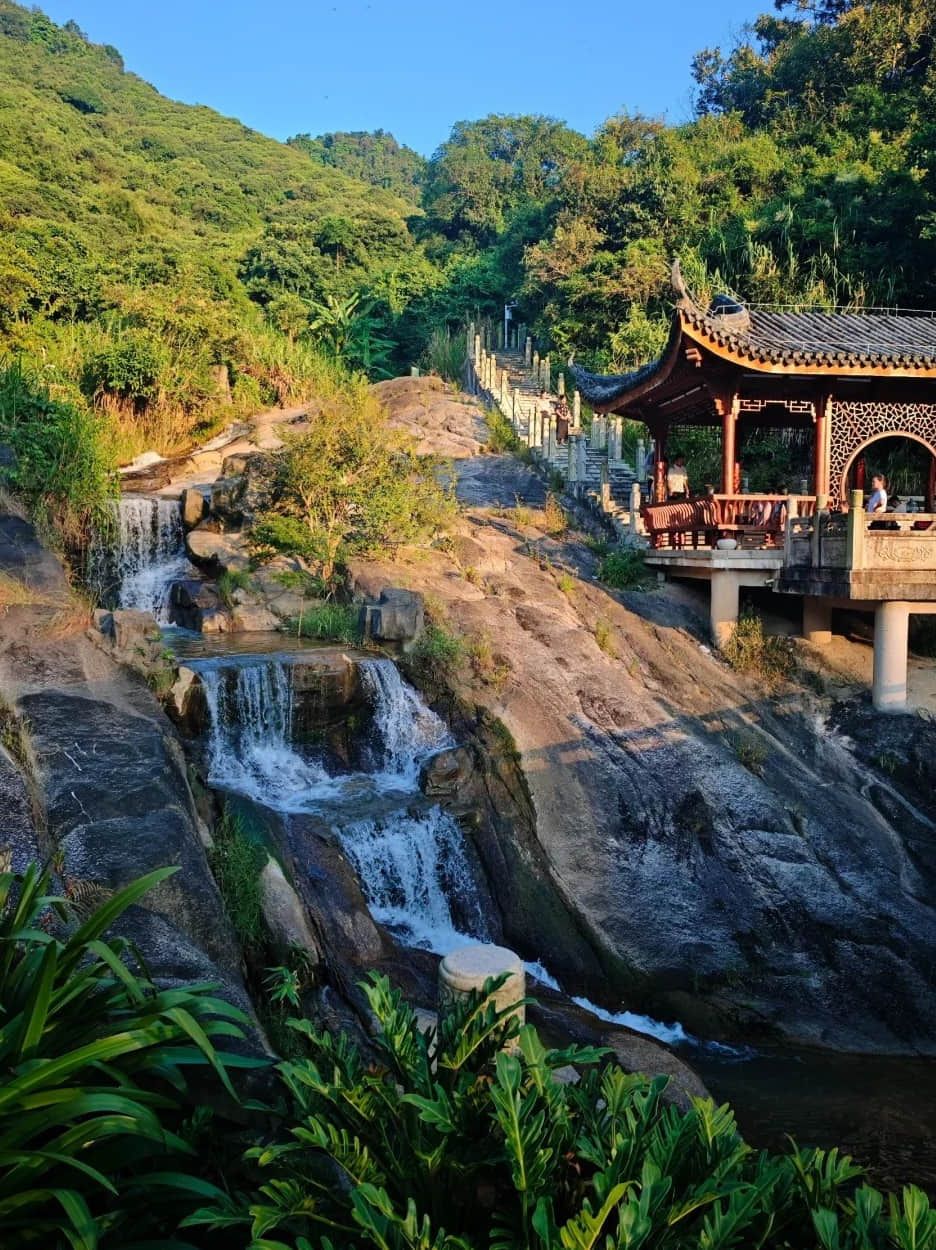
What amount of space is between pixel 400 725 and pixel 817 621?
18.9ft

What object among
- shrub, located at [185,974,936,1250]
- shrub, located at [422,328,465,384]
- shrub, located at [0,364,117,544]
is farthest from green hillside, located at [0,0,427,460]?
shrub, located at [185,974,936,1250]

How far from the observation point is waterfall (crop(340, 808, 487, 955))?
342 inches

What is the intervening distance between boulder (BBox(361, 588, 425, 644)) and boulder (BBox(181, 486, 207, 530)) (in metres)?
5.73

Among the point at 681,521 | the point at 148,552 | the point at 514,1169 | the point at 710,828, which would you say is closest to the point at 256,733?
the point at 710,828

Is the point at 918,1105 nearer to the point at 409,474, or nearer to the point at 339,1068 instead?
the point at 339,1068

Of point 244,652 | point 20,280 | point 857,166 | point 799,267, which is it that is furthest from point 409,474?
point 857,166

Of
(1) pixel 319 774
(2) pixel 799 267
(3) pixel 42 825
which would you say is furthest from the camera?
(2) pixel 799 267

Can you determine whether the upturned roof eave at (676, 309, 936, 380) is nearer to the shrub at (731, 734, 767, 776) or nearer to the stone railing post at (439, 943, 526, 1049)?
the shrub at (731, 734, 767, 776)

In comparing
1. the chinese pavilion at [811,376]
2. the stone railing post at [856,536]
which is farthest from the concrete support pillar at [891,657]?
the chinese pavilion at [811,376]

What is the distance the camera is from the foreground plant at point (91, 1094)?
2680mm

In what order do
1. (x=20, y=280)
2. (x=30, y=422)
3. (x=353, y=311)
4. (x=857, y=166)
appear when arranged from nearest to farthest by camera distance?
(x=30, y=422), (x=20, y=280), (x=857, y=166), (x=353, y=311)

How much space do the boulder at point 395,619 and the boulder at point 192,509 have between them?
5726 millimetres

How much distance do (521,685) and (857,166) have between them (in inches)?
1042

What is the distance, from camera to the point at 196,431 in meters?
22.0
